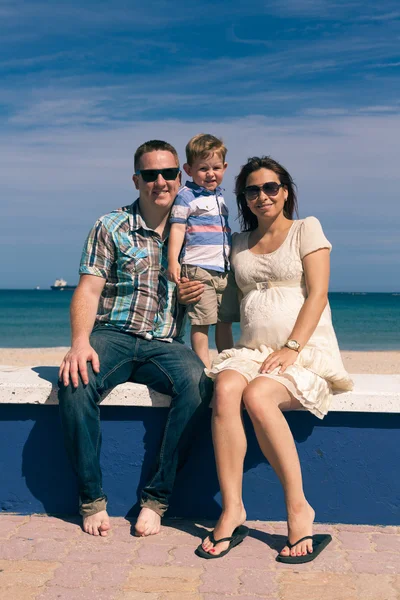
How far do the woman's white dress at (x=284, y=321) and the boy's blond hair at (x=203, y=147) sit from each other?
74 cm

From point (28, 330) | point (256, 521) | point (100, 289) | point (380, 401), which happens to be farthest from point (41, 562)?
point (28, 330)

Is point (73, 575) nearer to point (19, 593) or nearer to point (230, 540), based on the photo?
point (19, 593)

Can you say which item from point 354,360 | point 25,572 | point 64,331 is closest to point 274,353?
point 25,572

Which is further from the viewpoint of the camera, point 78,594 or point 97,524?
point 97,524

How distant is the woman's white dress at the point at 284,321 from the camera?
3.40m

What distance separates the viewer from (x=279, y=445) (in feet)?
10.5

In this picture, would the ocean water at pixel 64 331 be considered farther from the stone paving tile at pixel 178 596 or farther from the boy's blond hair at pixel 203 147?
the stone paving tile at pixel 178 596

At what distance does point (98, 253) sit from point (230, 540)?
1586 millimetres

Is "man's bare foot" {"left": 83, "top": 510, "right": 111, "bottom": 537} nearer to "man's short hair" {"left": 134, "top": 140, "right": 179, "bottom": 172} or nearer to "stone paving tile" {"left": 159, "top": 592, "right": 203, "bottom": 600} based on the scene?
"stone paving tile" {"left": 159, "top": 592, "right": 203, "bottom": 600}

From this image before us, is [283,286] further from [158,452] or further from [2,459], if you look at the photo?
[2,459]

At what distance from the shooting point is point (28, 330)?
115 feet

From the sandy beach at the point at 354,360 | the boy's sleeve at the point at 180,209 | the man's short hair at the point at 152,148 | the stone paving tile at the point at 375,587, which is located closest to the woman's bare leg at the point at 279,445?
the stone paving tile at the point at 375,587

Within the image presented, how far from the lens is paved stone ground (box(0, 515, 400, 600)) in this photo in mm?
2754

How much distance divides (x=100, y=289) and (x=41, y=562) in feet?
4.49
